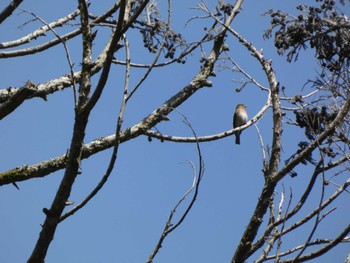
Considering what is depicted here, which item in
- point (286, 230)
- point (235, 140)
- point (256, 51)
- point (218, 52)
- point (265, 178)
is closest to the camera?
point (286, 230)

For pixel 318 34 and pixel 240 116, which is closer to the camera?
pixel 318 34

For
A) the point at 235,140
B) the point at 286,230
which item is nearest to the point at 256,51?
the point at 286,230

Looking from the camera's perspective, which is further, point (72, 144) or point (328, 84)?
point (328, 84)

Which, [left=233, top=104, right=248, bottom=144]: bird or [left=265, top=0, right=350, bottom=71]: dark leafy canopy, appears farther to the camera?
[left=233, top=104, right=248, bottom=144]: bird

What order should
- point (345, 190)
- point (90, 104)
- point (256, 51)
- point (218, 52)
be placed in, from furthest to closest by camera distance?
point (218, 52), point (256, 51), point (345, 190), point (90, 104)

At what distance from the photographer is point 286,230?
3.07m

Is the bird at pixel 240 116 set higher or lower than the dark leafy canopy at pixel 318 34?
higher

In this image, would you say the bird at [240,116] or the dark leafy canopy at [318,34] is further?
the bird at [240,116]

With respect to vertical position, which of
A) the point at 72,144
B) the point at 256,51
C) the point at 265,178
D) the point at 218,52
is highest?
the point at 218,52

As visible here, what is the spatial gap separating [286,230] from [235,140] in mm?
8652

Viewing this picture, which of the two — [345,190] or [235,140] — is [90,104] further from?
[235,140]

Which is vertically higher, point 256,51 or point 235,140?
point 235,140

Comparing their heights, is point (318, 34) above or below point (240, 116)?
below

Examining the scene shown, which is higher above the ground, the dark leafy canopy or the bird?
the bird
